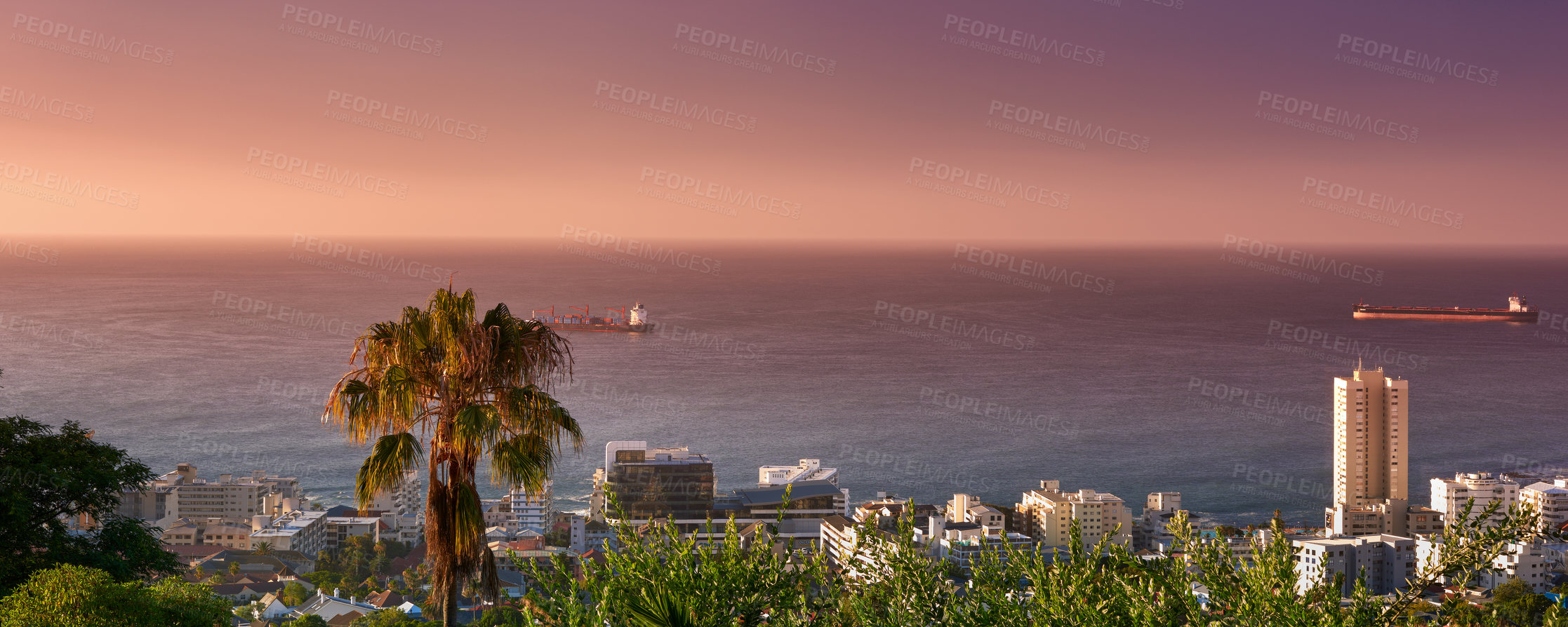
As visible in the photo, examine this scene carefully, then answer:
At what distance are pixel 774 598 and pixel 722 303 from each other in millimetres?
67444

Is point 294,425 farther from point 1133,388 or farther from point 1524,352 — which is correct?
point 1524,352

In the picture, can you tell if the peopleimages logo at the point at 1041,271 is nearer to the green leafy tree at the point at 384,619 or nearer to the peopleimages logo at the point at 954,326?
the peopleimages logo at the point at 954,326

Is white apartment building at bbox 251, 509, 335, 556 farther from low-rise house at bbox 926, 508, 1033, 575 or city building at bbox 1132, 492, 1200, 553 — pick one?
city building at bbox 1132, 492, 1200, 553

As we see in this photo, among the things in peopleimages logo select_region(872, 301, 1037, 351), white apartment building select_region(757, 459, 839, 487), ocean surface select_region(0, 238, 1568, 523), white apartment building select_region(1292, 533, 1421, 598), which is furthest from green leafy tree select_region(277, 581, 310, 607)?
peopleimages logo select_region(872, 301, 1037, 351)

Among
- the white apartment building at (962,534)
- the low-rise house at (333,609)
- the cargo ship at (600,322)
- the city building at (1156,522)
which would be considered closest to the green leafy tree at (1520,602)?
the city building at (1156,522)

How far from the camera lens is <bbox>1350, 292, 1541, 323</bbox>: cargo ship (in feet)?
213

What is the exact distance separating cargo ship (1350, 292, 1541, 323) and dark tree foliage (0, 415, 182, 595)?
69.5 metres

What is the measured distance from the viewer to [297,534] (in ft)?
63.3

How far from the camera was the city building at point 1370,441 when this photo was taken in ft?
81.9

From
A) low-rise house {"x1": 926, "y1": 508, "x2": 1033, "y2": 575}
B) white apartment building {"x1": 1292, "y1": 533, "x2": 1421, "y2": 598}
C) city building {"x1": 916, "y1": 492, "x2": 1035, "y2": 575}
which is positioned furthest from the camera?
white apartment building {"x1": 1292, "y1": 533, "x2": 1421, "y2": 598}

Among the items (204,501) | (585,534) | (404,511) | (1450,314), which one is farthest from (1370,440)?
(1450,314)

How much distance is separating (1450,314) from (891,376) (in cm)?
4232

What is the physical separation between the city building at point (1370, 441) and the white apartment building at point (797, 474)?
10622mm

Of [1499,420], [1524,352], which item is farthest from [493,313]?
[1524,352]
